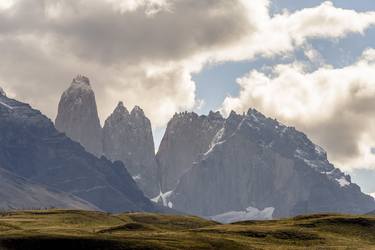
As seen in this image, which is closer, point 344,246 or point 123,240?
point 123,240

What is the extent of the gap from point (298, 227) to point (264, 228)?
9935mm

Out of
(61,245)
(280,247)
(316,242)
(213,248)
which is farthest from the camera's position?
(316,242)

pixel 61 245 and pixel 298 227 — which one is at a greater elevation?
pixel 298 227

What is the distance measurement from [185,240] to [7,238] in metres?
35.1

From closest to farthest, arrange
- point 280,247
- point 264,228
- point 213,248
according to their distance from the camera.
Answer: point 213,248 → point 280,247 → point 264,228

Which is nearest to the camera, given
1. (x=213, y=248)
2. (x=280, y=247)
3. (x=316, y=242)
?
(x=213, y=248)

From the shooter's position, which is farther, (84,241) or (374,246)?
(374,246)

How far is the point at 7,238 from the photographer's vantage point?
456 ft

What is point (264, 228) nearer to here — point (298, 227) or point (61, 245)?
point (298, 227)

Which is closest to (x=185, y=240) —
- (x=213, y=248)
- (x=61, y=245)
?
(x=213, y=248)

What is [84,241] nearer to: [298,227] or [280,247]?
[280,247]

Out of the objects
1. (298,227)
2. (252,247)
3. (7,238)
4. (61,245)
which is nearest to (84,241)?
(61,245)

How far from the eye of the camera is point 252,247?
156m

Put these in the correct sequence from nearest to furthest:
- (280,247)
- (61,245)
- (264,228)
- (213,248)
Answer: (61,245) < (213,248) < (280,247) < (264,228)
